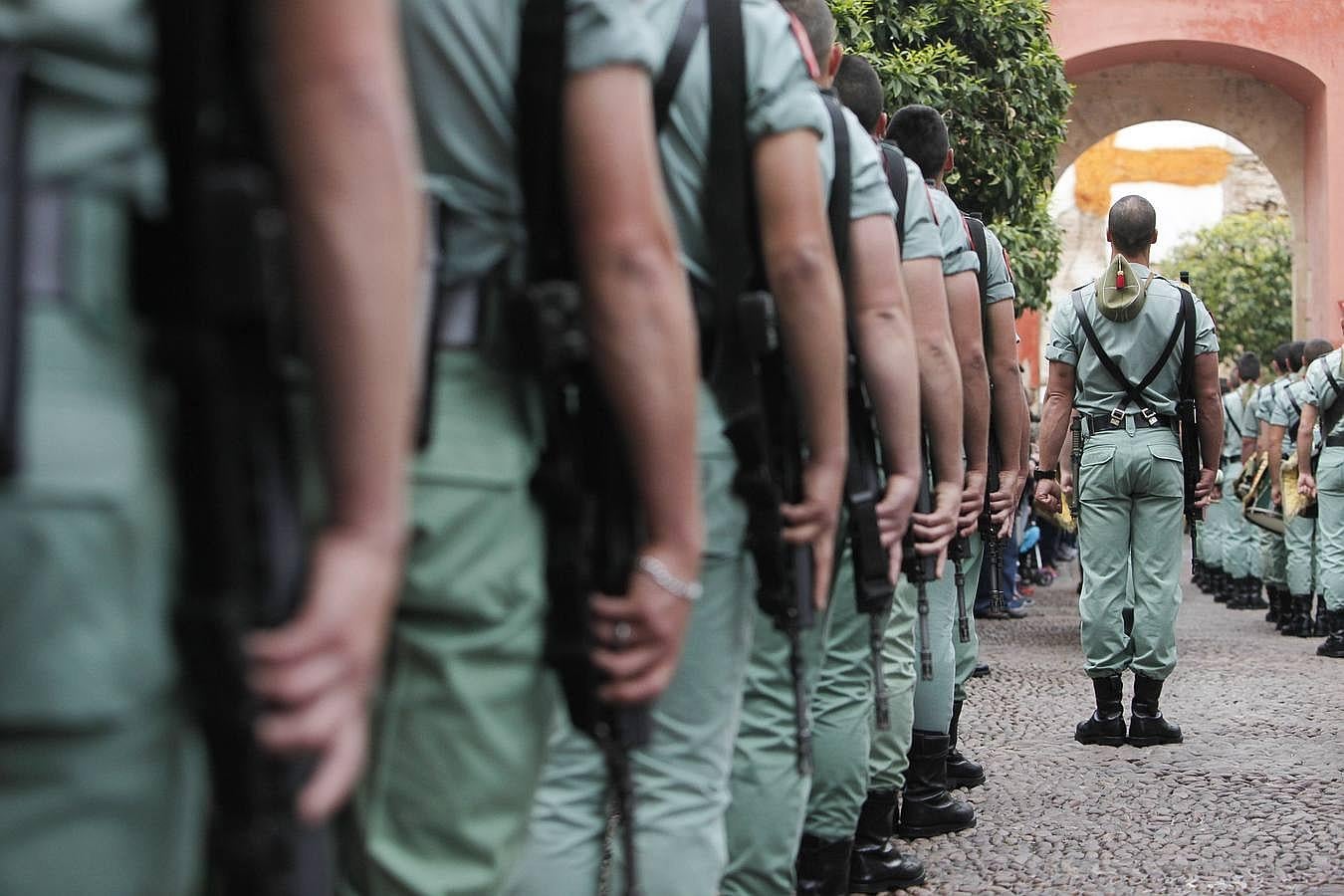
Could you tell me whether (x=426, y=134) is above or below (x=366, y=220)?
above

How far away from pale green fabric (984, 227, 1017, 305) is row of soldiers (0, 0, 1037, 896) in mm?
2734

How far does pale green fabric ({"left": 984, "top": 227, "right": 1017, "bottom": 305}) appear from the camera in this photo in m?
6.07

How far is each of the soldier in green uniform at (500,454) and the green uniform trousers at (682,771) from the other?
53cm

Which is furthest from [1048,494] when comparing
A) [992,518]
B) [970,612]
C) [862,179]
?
[862,179]

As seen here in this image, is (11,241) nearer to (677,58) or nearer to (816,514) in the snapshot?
(677,58)

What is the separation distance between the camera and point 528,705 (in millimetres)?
1803

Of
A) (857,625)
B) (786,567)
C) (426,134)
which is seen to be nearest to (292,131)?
(426,134)

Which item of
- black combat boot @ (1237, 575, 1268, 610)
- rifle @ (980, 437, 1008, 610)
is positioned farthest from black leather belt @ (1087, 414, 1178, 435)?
black combat boot @ (1237, 575, 1268, 610)

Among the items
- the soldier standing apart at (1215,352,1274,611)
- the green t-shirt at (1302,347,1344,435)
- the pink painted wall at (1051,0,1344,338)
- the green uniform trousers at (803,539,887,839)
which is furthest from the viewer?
the pink painted wall at (1051,0,1344,338)

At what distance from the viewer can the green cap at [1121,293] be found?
729cm

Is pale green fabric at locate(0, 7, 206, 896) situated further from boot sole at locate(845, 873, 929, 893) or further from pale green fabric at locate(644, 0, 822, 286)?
boot sole at locate(845, 873, 929, 893)

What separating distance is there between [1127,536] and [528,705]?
5.98 m

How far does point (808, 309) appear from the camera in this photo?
291 centimetres

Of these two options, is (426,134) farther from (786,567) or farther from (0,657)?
(786,567)
